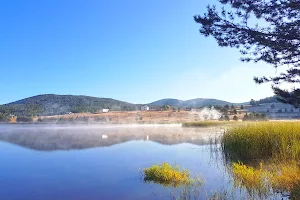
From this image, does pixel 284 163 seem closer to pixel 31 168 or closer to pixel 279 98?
pixel 279 98

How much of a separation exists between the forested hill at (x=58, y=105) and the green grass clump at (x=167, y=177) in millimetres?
93038

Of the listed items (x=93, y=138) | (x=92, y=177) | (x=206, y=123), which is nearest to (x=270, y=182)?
(x=92, y=177)

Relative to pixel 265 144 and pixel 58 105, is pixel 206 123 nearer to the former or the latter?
pixel 265 144

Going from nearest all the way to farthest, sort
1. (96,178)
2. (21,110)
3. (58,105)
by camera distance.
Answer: (96,178) → (21,110) → (58,105)

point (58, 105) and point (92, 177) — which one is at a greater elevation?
point (58, 105)

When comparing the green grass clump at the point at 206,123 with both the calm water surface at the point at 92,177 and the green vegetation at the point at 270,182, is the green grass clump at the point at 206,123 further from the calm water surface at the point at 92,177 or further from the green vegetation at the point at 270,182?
the green vegetation at the point at 270,182

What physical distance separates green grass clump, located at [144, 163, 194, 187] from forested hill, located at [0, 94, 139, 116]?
93038 millimetres

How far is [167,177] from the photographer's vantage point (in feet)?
28.1

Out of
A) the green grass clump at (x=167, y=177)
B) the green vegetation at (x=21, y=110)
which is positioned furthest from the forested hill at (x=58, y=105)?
the green grass clump at (x=167, y=177)

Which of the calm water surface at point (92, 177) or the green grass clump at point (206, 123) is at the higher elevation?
the green grass clump at point (206, 123)

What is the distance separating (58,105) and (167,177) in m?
112

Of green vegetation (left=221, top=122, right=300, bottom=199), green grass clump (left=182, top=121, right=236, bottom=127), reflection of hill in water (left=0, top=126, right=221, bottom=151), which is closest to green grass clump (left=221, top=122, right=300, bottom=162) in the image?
green vegetation (left=221, top=122, right=300, bottom=199)

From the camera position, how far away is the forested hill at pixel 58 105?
328 ft

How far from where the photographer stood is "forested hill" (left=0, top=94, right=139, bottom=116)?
9988cm
